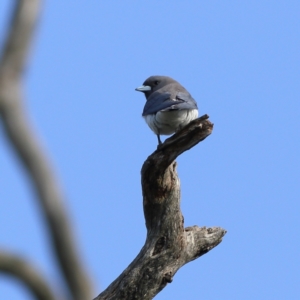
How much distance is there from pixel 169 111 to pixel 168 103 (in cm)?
20

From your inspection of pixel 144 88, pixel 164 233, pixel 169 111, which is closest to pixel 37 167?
pixel 164 233

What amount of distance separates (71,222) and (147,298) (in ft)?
17.7

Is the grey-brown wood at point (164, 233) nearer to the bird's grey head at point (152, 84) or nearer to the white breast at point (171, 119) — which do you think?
the white breast at point (171, 119)

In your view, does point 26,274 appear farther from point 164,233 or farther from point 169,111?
point 169,111

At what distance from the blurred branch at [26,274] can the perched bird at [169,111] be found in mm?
6679

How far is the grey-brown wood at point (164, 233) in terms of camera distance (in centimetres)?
718

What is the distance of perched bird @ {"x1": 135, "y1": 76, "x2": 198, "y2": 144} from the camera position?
30.3ft

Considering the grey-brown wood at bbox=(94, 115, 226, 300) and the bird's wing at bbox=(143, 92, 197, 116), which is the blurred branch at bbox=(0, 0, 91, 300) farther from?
the bird's wing at bbox=(143, 92, 197, 116)

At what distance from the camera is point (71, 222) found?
200cm

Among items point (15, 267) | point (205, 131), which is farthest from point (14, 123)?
point (205, 131)

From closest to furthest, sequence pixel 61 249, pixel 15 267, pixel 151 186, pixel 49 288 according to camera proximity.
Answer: pixel 61 249
pixel 49 288
pixel 15 267
pixel 151 186

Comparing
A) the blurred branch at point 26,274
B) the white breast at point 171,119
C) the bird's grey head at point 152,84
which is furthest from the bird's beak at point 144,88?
the blurred branch at point 26,274

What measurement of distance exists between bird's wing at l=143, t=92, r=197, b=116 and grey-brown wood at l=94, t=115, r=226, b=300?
1.62m

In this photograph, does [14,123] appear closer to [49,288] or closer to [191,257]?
[49,288]
